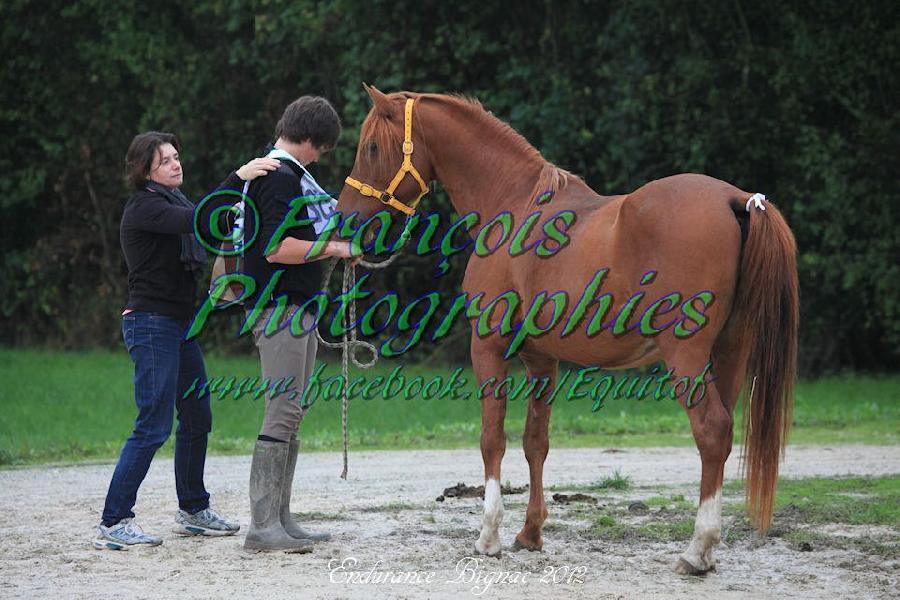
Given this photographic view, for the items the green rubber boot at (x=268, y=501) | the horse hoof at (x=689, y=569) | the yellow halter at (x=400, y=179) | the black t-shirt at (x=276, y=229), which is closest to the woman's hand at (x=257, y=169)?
the black t-shirt at (x=276, y=229)

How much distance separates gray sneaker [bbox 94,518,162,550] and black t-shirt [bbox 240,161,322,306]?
1248 millimetres

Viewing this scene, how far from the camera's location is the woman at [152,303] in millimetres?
5586

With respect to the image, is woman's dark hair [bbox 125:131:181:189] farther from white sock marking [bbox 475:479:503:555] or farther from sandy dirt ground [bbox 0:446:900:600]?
white sock marking [bbox 475:479:503:555]

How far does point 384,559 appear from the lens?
5254mm

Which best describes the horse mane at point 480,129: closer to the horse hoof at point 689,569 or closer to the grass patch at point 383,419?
the horse hoof at point 689,569

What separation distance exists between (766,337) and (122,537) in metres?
3.15

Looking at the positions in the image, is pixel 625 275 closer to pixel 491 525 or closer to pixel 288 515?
pixel 491 525

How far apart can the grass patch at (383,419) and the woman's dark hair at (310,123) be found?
4.66 metres

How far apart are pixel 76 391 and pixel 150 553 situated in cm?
847

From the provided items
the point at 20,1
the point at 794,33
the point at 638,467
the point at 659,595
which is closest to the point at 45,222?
the point at 20,1

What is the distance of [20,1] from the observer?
18.0 meters

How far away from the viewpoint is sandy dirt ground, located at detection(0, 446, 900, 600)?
4.73 metres

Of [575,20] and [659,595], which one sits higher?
[575,20]

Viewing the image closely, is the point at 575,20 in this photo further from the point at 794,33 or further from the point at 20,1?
the point at 20,1
